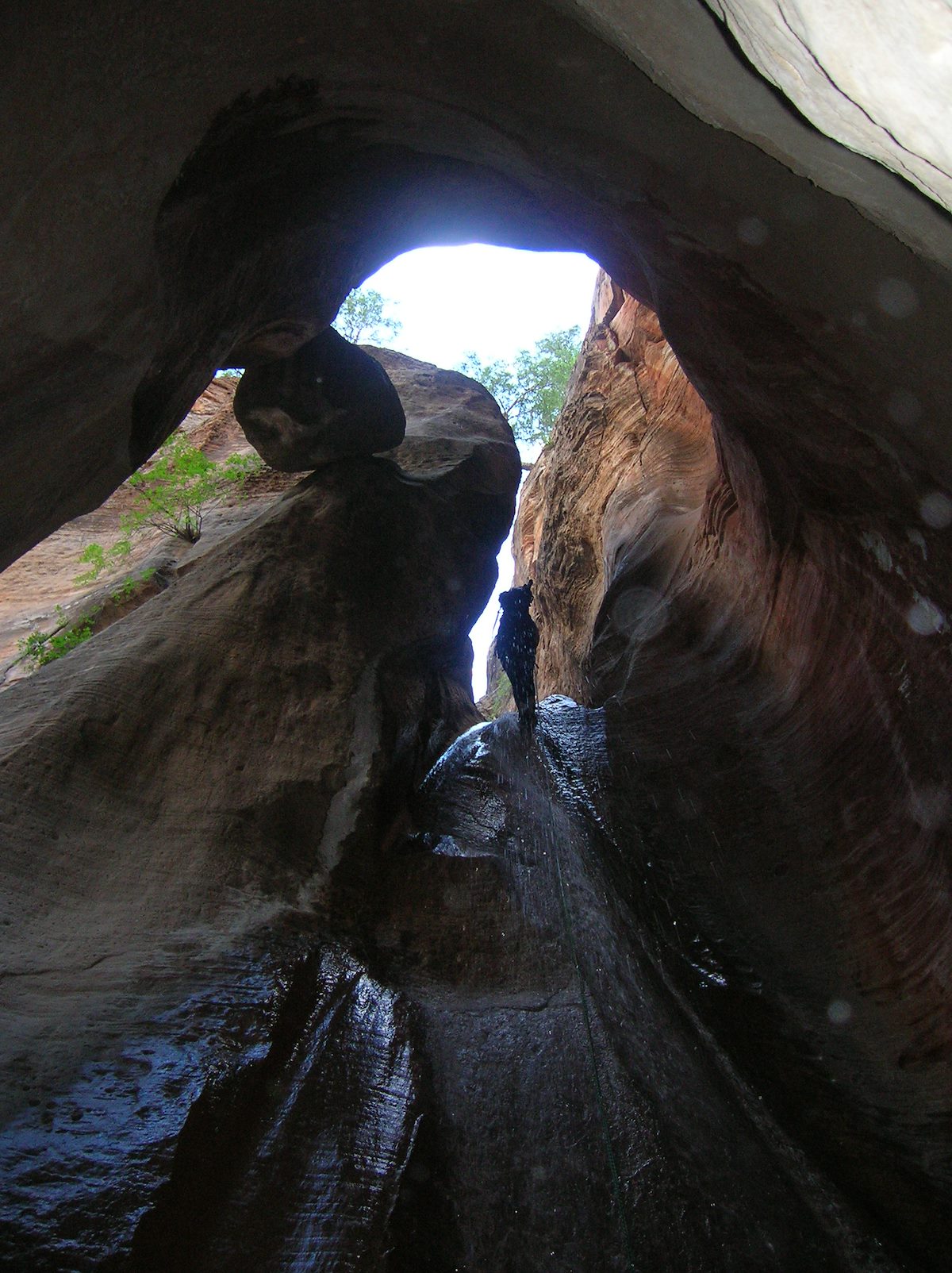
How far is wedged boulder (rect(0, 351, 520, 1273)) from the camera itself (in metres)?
3.09

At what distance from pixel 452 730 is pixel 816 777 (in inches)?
122

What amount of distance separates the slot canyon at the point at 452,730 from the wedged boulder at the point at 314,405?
0.05 metres

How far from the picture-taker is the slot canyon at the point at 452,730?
9.43 ft

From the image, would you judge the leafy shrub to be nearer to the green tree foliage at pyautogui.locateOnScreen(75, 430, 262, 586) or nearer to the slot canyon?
the green tree foliage at pyautogui.locateOnScreen(75, 430, 262, 586)

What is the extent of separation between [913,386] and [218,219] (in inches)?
133

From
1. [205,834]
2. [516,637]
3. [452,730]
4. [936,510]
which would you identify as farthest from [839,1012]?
[516,637]

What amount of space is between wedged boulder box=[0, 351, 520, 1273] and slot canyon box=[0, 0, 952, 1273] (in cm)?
2

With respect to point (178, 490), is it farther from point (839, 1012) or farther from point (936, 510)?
point (839, 1012)

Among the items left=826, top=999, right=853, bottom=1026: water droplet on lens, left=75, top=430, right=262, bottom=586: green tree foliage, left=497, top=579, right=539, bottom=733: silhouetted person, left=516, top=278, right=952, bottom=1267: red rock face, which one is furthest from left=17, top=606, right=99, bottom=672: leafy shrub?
left=826, top=999, right=853, bottom=1026: water droplet on lens

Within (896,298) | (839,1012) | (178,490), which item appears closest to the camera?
(896,298)

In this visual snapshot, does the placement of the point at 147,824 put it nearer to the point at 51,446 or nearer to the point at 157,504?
the point at 51,446

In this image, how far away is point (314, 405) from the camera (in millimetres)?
7168

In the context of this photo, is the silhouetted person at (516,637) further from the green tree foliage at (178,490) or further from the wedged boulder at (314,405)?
the wedged boulder at (314,405)

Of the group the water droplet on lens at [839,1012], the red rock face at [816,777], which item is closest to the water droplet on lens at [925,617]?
the red rock face at [816,777]
